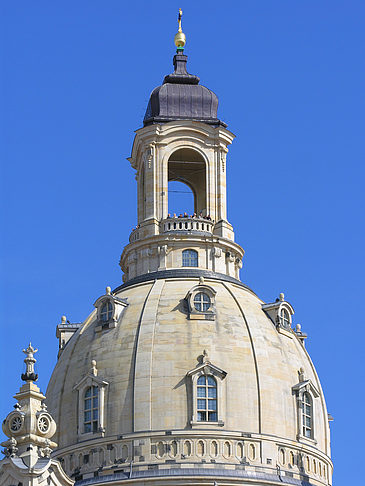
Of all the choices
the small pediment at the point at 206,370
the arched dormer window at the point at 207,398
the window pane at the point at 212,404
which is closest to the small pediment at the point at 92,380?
the small pediment at the point at 206,370

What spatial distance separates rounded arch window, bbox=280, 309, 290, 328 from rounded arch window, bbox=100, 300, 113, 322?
931cm

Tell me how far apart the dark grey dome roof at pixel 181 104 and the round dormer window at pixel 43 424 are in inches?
1043

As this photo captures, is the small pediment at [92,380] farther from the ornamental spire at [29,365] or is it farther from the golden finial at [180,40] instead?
the golden finial at [180,40]

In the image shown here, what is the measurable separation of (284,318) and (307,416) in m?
5.78

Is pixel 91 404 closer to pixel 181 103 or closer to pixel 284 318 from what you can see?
pixel 284 318

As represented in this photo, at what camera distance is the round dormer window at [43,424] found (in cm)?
10538

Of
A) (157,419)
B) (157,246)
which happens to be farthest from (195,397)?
(157,246)

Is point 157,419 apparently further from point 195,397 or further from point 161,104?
point 161,104

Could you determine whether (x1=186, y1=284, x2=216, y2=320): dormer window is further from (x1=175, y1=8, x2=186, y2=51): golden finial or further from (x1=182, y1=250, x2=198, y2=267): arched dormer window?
(x1=175, y1=8, x2=186, y2=51): golden finial

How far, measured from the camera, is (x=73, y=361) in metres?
119

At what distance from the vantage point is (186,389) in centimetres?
11469

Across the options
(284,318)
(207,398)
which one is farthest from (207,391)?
(284,318)

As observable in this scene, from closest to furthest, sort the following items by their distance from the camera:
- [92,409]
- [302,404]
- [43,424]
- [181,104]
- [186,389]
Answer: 1. [43,424]
2. [186,389]
3. [92,409]
4. [302,404]
5. [181,104]

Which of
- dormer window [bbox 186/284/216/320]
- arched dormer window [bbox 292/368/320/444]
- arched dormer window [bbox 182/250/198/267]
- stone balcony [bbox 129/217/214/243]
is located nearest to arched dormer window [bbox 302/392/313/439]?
arched dormer window [bbox 292/368/320/444]
